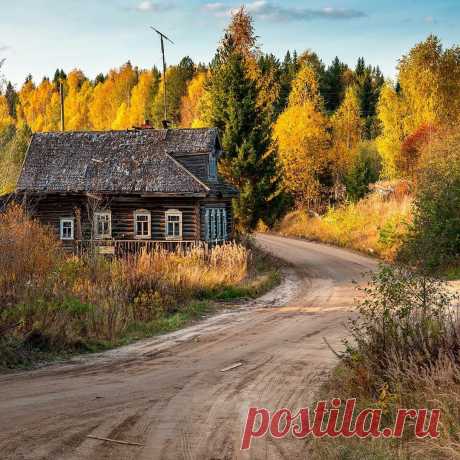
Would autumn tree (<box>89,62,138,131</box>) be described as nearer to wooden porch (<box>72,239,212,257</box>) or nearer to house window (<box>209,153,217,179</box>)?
house window (<box>209,153,217,179</box>)

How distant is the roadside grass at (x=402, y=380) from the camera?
20.6ft

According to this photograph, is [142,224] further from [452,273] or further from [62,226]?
[452,273]

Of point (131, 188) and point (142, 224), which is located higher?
point (131, 188)

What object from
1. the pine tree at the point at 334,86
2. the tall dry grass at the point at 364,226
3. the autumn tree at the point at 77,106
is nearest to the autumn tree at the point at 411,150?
the tall dry grass at the point at 364,226

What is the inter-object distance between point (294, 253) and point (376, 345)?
24.2m

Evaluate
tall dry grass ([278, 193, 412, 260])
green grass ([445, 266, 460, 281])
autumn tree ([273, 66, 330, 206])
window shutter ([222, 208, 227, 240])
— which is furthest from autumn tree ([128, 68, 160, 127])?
green grass ([445, 266, 460, 281])

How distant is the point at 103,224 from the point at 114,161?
116 inches

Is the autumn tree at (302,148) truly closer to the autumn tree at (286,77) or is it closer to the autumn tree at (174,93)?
the autumn tree at (286,77)

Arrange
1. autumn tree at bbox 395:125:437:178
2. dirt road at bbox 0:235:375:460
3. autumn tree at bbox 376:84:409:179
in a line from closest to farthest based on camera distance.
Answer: dirt road at bbox 0:235:375:460, autumn tree at bbox 395:125:437:178, autumn tree at bbox 376:84:409:179

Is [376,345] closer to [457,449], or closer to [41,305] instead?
[457,449]

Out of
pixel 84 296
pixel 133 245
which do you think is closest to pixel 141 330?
pixel 84 296

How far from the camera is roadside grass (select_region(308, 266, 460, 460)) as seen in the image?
627 cm

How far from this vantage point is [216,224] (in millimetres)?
29328

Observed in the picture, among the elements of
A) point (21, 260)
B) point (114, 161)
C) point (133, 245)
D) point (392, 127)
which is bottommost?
point (133, 245)
